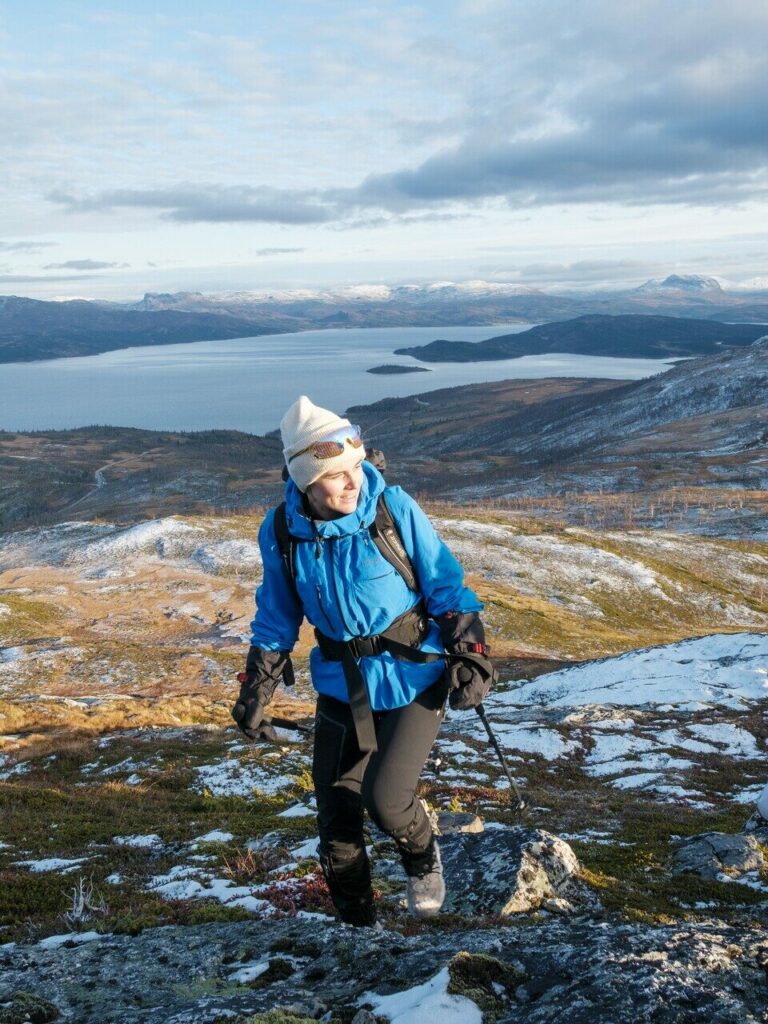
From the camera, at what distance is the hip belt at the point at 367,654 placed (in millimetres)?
5984

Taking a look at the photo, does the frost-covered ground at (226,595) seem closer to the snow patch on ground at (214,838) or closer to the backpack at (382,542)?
the snow patch on ground at (214,838)

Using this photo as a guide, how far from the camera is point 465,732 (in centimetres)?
2127

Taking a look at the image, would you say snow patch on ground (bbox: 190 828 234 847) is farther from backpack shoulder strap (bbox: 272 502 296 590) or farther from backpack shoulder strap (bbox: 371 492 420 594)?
backpack shoulder strap (bbox: 371 492 420 594)

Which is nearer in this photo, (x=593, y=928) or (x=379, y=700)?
(x=593, y=928)

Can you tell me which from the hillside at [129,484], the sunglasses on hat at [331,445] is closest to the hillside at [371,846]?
the sunglasses on hat at [331,445]

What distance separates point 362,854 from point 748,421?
177401 mm

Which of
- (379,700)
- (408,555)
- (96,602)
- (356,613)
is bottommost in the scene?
(96,602)

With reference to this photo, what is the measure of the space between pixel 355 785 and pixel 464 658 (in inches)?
57.2

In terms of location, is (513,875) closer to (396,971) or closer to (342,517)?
(396,971)

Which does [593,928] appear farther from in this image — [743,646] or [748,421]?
[748,421]

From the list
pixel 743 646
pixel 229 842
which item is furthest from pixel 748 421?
pixel 229 842

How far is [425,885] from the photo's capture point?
651cm

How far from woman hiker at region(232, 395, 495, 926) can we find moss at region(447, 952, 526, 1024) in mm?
1488

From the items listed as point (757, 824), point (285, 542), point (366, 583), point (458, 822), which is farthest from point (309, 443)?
point (757, 824)
